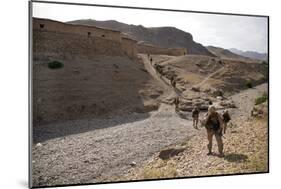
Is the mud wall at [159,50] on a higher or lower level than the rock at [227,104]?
higher

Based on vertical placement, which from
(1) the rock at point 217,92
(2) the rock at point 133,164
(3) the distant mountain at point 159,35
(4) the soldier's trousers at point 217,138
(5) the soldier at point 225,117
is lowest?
(2) the rock at point 133,164

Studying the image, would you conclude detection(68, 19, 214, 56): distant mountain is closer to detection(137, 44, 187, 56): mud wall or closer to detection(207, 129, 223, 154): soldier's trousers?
detection(137, 44, 187, 56): mud wall

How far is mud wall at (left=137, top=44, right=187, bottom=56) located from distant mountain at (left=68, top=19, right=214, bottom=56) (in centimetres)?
4

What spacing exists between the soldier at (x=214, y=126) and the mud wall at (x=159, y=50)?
65cm

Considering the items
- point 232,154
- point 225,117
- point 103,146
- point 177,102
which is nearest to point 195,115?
point 177,102

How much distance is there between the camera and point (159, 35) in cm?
404

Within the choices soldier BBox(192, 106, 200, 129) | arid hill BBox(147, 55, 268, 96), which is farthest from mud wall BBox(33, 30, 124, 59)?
soldier BBox(192, 106, 200, 129)

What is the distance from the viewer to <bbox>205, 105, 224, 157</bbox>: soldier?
4.19m

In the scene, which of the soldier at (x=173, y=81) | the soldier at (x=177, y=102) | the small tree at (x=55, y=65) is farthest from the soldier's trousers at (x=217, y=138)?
the small tree at (x=55, y=65)

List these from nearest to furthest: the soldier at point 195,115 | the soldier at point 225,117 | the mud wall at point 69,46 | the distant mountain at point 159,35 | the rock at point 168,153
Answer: the mud wall at point 69,46 < the distant mountain at point 159,35 < the rock at point 168,153 < the soldier at point 195,115 < the soldier at point 225,117

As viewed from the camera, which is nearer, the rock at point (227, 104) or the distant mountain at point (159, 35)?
the distant mountain at point (159, 35)

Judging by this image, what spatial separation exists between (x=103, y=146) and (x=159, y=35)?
121cm

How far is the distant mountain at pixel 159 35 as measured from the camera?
3.87m

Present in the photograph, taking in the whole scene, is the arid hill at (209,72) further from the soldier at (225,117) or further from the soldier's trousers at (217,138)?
the soldier's trousers at (217,138)
